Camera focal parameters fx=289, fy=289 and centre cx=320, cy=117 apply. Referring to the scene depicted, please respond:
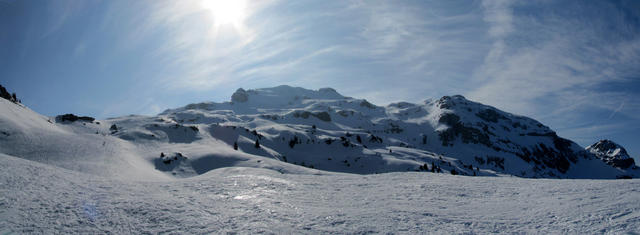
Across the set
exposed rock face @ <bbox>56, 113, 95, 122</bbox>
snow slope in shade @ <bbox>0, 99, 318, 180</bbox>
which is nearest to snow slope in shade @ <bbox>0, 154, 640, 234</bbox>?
snow slope in shade @ <bbox>0, 99, 318, 180</bbox>

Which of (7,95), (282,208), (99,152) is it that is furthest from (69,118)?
(282,208)

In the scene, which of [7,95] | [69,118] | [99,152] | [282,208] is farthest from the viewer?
[69,118]

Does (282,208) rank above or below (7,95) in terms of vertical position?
below

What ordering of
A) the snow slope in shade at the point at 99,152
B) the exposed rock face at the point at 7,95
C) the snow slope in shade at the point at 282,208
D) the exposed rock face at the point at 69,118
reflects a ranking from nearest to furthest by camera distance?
the snow slope in shade at the point at 282,208, the snow slope in shade at the point at 99,152, the exposed rock face at the point at 7,95, the exposed rock face at the point at 69,118

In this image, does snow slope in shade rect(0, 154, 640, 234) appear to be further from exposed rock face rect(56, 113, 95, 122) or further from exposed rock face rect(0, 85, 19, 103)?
exposed rock face rect(56, 113, 95, 122)

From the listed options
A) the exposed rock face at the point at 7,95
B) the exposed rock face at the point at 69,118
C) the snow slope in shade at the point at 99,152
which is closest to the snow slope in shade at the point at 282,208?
the snow slope in shade at the point at 99,152

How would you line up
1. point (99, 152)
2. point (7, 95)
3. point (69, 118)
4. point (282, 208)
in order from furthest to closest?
point (69, 118), point (7, 95), point (99, 152), point (282, 208)

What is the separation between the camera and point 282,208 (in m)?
12.3

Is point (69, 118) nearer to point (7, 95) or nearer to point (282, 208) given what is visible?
point (7, 95)

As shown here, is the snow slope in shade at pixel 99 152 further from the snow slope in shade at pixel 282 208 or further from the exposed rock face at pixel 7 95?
the snow slope in shade at pixel 282 208

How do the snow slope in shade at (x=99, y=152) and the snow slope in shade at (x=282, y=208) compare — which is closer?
the snow slope in shade at (x=282, y=208)

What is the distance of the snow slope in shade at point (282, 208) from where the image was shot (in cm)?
926

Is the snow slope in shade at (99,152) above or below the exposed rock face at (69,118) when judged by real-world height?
below

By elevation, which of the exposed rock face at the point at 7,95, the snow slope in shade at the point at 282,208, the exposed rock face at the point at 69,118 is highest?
the exposed rock face at the point at 7,95
